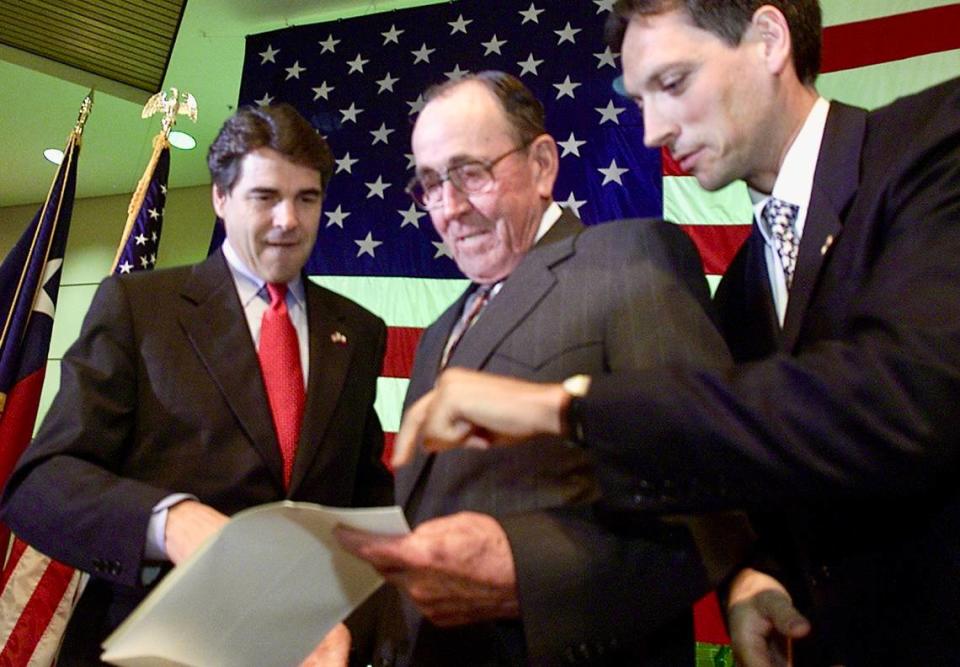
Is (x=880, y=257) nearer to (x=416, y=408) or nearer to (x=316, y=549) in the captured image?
(x=416, y=408)

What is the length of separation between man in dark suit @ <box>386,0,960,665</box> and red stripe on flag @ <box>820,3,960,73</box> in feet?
7.31

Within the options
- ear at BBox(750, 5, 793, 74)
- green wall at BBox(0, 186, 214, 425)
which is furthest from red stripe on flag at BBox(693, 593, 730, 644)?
green wall at BBox(0, 186, 214, 425)

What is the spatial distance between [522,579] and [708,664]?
2.24 metres

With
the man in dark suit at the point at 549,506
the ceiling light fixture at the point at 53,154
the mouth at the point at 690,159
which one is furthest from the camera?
the ceiling light fixture at the point at 53,154

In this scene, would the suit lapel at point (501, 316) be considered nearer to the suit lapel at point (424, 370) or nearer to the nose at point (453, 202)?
the suit lapel at point (424, 370)

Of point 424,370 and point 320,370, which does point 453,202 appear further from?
point 320,370

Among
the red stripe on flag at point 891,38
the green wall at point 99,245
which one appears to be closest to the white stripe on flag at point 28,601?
the red stripe on flag at point 891,38

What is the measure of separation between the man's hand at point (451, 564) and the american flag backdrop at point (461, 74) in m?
2.20

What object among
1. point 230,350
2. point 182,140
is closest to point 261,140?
point 230,350

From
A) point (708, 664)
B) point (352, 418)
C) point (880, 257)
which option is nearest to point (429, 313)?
point (708, 664)

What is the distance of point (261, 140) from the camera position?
5.82ft

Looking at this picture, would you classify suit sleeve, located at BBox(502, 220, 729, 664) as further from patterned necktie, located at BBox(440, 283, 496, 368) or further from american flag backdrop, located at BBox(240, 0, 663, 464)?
american flag backdrop, located at BBox(240, 0, 663, 464)

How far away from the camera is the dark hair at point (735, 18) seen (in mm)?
1238

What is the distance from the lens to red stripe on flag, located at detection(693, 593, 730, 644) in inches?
109
